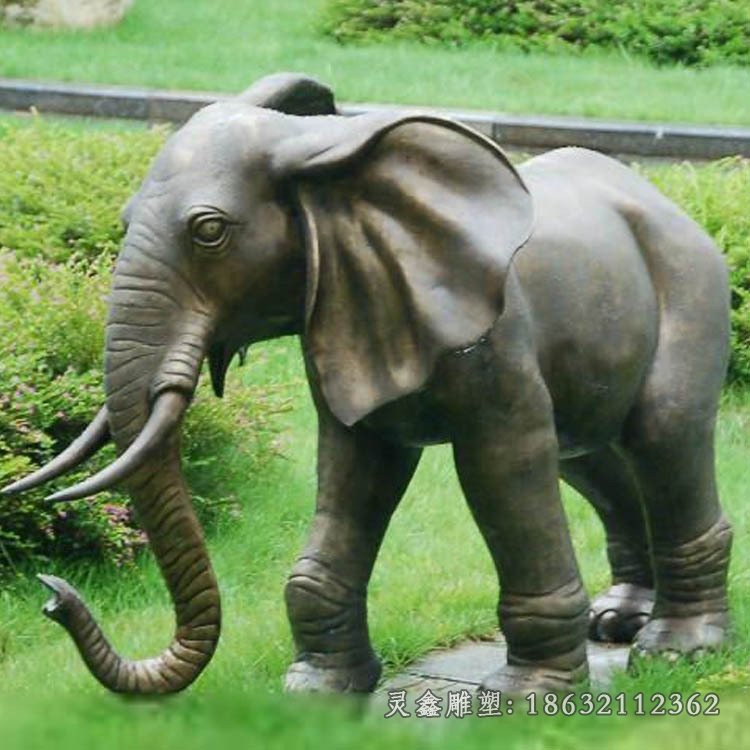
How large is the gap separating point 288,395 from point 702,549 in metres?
2.95

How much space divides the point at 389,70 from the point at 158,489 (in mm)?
9297

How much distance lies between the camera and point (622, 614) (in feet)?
16.1

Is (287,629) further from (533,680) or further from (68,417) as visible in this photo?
(68,417)

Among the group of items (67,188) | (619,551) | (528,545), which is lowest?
(67,188)

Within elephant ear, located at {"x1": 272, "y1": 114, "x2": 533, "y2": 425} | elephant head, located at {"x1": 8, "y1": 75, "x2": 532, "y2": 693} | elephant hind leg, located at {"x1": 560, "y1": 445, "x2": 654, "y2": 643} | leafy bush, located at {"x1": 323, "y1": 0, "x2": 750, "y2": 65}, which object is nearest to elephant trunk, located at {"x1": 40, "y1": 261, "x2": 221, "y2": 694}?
elephant head, located at {"x1": 8, "y1": 75, "x2": 532, "y2": 693}

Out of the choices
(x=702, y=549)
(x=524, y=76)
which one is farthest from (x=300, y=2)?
(x=702, y=549)

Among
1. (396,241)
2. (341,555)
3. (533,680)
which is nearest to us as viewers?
(396,241)

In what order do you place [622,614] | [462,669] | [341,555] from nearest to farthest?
[341,555] → [462,669] → [622,614]

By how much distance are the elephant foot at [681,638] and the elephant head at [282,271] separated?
1067 millimetres

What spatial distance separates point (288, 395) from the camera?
7.27 metres

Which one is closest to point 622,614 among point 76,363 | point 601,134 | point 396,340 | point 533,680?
point 533,680

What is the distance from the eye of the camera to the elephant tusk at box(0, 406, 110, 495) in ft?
12.7

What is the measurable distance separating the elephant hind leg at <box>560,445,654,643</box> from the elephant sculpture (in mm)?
307

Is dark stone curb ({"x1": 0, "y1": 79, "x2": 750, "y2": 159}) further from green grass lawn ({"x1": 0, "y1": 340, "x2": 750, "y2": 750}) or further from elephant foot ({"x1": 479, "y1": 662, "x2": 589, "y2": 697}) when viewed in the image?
elephant foot ({"x1": 479, "y1": 662, "x2": 589, "y2": 697})
